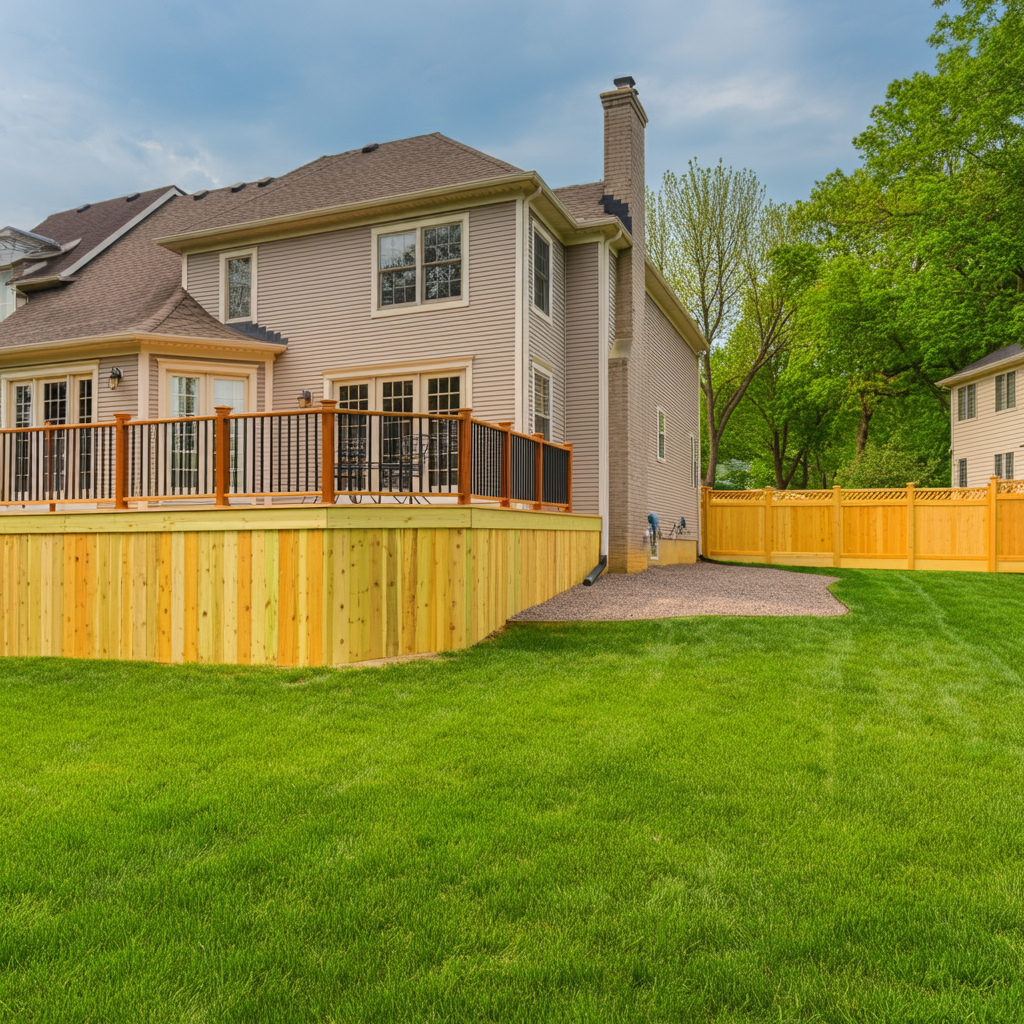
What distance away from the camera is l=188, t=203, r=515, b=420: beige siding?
39.4ft

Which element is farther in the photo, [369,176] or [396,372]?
[369,176]

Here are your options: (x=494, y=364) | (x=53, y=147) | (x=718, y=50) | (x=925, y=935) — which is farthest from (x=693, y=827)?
(x=53, y=147)

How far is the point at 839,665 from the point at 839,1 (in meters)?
22.1

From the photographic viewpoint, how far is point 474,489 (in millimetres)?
8781

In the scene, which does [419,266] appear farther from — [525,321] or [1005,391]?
[1005,391]

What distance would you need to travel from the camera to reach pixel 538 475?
10.4 metres

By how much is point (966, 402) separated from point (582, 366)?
1919cm

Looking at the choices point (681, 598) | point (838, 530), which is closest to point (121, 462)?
point (681, 598)

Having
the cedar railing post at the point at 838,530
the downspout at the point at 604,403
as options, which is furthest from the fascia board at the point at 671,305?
the cedar railing post at the point at 838,530

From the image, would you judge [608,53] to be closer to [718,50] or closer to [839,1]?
[718,50]

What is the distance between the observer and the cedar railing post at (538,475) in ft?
34.0

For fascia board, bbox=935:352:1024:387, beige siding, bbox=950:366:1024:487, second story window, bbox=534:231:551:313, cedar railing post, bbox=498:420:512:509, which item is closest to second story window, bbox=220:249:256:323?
second story window, bbox=534:231:551:313

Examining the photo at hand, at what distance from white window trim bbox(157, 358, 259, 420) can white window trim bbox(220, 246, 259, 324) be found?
3.42ft

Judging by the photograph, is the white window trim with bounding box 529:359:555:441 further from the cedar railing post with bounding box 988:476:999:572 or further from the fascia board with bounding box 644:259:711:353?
the cedar railing post with bounding box 988:476:999:572
